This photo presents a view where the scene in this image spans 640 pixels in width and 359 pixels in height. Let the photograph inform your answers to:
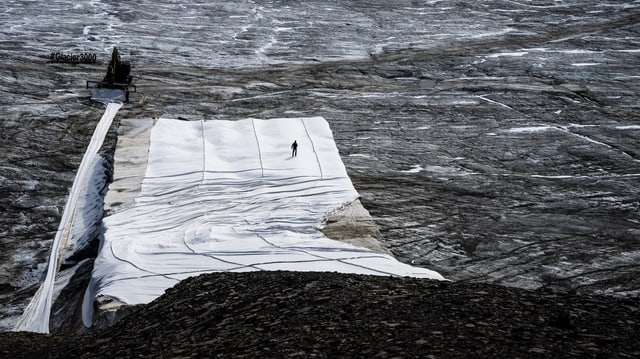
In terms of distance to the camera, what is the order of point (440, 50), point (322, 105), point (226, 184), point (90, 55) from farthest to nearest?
point (440, 50) → point (90, 55) → point (322, 105) → point (226, 184)

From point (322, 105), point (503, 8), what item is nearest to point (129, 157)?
point (322, 105)

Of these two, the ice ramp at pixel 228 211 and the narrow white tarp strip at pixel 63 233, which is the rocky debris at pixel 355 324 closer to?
the ice ramp at pixel 228 211

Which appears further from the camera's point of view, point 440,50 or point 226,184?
point 440,50

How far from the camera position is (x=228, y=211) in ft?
63.2

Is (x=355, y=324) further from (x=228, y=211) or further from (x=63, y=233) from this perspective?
(x=63, y=233)

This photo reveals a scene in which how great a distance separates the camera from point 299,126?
24.9m

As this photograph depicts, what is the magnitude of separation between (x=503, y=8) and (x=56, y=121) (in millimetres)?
27592

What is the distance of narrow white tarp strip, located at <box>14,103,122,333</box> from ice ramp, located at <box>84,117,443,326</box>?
1274 mm

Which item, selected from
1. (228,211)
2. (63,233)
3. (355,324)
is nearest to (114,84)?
(63,233)

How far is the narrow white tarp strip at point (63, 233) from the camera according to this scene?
15.9m

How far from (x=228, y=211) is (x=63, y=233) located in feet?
12.8

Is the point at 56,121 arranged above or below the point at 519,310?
below

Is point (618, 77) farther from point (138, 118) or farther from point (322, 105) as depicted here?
point (138, 118)

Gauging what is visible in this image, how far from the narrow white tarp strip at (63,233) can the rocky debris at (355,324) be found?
429 centimetres
